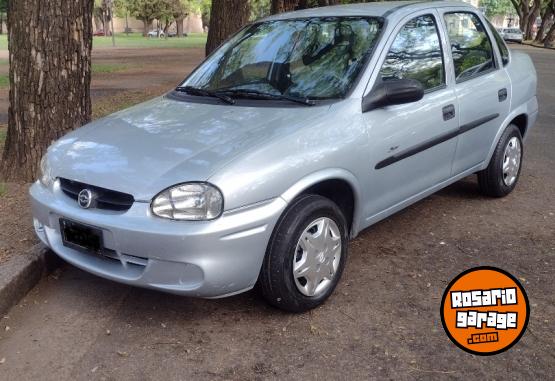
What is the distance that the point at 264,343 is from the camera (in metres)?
3.14

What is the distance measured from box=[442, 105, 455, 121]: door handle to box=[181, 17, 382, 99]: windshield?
2.50 ft

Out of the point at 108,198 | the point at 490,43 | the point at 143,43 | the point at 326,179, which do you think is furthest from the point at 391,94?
the point at 143,43

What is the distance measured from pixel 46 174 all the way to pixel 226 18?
705 centimetres

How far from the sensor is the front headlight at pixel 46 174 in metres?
3.54

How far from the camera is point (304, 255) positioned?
130 inches

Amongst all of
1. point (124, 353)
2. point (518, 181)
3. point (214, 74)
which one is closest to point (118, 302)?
point (124, 353)

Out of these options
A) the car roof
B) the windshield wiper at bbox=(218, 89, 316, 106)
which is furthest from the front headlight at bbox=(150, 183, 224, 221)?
the car roof

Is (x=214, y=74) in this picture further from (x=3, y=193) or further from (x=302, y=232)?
(x=3, y=193)

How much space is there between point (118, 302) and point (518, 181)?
13.8 feet

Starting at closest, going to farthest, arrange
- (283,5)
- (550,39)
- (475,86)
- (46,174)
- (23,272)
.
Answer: (46,174), (23,272), (475,86), (283,5), (550,39)

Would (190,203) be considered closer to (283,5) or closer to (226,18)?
(226,18)

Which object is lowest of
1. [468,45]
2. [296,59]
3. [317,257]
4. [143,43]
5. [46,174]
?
[143,43]

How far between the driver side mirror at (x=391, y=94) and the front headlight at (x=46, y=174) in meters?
1.89

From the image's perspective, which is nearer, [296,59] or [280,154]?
[280,154]
